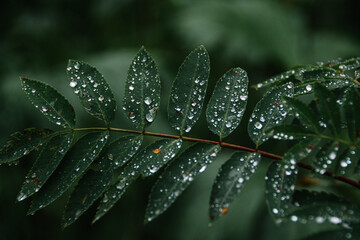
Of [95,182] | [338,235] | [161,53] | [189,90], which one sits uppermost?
[189,90]

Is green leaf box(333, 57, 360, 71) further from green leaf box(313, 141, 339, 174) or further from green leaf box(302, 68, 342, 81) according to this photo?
green leaf box(313, 141, 339, 174)

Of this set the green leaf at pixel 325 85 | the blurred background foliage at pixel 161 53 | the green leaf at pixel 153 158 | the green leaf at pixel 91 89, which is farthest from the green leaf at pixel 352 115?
the blurred background foliage at pixel 161 53

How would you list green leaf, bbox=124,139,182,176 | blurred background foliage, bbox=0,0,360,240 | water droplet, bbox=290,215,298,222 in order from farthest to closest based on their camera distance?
blurred background foliage, bbox=0,0,360,240 < green leaf, bbox=124,139,182,176 < water droplet, bbox=290,215,298,222

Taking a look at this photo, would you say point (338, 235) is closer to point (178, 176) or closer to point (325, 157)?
point (325, 157)

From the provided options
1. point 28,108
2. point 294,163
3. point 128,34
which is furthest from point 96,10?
point 294,163

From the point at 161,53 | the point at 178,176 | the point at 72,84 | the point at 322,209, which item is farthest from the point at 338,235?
the point at 161,53

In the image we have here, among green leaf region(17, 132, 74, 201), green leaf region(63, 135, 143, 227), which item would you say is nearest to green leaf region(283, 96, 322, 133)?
green leaf region(63, 135, 143, 227)
